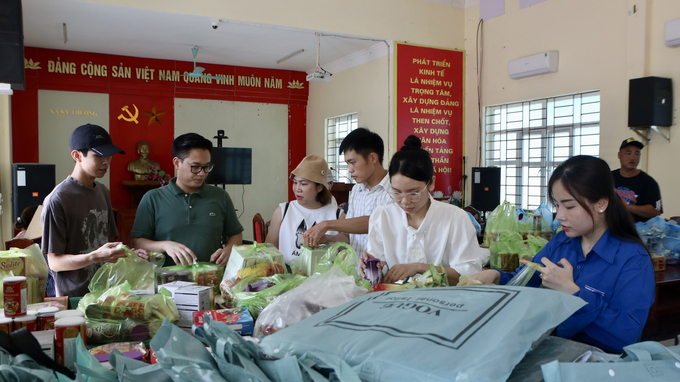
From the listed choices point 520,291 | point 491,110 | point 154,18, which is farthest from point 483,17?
point 520,291

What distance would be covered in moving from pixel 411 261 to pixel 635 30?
435cm

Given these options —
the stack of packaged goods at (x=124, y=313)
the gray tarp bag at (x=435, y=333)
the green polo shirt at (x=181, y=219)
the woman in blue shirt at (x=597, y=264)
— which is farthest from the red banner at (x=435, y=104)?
the gray tarp bag at (x=435, y=333)

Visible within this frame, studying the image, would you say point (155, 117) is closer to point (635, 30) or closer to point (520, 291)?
point (635, 30)

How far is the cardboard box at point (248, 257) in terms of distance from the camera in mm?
1815

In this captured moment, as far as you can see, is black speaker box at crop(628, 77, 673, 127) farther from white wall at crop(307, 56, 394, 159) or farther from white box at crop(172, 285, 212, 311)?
white box at crop(172, 285, 212, 311)

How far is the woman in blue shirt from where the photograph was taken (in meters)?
1.34

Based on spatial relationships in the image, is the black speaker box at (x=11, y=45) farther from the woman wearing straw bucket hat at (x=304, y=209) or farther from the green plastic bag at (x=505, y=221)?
the green plastic bag at (x=505, y=221)

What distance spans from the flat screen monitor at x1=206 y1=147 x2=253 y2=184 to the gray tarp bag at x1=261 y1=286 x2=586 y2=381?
245 inches

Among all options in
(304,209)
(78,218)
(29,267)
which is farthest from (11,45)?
(304,209)

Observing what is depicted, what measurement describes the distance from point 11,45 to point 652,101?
17.7 ft

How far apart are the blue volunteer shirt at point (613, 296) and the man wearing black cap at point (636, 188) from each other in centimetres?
310

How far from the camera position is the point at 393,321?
2.90 feet

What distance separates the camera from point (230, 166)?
709 centimetres

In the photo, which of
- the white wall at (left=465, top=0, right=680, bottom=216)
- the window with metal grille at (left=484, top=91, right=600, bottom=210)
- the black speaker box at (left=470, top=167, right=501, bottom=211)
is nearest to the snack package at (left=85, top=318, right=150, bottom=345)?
the window with metal grille at (left=484, top=91, right=600, bottom=210)
